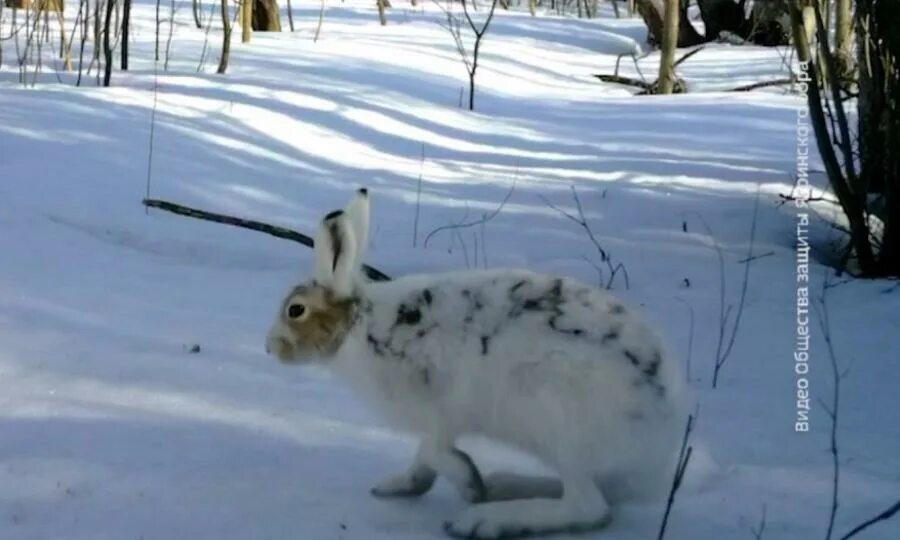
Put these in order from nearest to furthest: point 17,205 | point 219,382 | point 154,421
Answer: point 154,421 < point 219,382 < point 17,205

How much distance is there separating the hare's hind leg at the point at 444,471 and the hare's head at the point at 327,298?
0.28m

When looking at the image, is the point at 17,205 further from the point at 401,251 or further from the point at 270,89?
the point at 270,89

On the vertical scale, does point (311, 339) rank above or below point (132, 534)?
above

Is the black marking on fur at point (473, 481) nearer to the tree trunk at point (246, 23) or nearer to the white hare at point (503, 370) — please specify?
the white hare at point (503, 370)

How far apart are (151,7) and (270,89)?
769 cm

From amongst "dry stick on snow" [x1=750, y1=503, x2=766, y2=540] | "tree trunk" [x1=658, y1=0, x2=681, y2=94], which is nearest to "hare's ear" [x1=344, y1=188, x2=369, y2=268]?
"dry stick on snow" [x1=750, y1=503, x2=766, y2=540]

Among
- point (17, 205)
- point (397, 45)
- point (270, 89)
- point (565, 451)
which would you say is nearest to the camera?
point (565, 451)

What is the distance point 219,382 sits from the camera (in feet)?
11.7

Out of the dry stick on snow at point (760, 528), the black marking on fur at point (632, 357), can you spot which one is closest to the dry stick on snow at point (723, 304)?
the dry stick on snow at point (760, 528)

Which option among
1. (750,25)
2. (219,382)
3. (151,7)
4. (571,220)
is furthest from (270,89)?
(750,25)

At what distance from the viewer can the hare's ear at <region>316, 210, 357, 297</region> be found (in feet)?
8.20

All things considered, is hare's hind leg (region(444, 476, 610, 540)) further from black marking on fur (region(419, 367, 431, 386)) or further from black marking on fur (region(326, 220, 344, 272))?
black marking on fur (region(326, 220, 344, 272))

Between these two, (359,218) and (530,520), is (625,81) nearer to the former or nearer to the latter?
(359,218)

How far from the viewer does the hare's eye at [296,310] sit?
258cm
